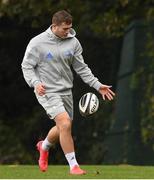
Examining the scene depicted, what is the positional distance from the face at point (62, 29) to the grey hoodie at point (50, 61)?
86mm

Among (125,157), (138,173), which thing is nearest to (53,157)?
(125,157)

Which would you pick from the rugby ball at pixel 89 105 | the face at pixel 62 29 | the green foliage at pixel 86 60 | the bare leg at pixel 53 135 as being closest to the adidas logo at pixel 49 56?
the face at pixel 62 29

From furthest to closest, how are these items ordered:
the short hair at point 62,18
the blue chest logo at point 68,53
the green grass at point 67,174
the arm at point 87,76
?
the arm at point 87,76 → the blue chest logo at point 68,53 → the short hair at point 62,18 → the green grass at point 67,174

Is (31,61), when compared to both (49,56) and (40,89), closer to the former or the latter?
(49,56)

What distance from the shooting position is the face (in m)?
11.5

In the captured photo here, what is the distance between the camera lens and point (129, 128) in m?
19.0

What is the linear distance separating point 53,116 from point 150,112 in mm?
7007

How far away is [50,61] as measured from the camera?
38.1ft

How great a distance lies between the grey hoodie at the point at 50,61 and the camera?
38.0 feet

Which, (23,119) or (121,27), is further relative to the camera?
(23,119)

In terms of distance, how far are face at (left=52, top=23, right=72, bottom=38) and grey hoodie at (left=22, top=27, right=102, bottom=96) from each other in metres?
0.09

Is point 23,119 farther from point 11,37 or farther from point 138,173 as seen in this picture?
point 138,173

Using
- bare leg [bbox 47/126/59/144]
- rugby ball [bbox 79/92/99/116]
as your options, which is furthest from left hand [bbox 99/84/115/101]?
bare leg [bbox 47/126/59/144]

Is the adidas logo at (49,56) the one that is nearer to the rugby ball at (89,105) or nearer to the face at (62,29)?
the face at (62,29)
